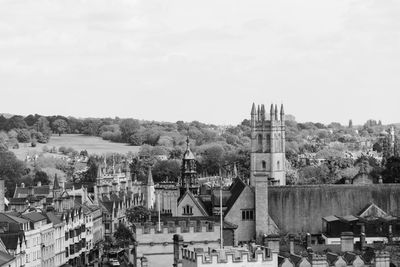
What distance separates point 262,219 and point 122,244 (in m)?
49.4

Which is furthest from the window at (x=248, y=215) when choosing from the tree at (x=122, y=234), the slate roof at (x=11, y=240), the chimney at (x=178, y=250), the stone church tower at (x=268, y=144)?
the stone church tower at (x=268, y=144)

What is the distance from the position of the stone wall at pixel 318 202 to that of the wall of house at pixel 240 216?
8.87ft

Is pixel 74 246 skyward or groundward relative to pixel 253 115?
groundward

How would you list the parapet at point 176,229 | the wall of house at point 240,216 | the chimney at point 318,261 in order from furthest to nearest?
the wall of house at point 240,216 < the parapet at point 176,229 < the chimney at point 318,261

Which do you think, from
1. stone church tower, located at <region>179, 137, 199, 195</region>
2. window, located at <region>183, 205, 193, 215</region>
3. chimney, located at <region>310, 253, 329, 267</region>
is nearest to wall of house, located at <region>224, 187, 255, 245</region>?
window, located at <region>183, 205, 193, 215</region>

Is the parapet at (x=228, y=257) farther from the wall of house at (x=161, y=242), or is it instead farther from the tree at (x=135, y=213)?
the tree at (x=135, y=213)

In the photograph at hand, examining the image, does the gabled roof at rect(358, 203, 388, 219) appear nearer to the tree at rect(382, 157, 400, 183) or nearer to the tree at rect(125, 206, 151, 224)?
the tree at rect(382, 157, 400, 183)

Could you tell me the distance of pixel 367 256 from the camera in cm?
5662

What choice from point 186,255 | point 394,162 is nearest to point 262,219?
point 186,255

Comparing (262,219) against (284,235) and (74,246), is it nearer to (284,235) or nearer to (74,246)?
(284,235)

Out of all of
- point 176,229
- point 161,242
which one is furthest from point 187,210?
point 176,229

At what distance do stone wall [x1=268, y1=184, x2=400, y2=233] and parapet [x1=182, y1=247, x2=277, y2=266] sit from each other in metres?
40.5

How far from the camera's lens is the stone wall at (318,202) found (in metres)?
88.5

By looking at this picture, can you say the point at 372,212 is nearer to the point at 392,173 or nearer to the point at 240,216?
the point at 240,216
